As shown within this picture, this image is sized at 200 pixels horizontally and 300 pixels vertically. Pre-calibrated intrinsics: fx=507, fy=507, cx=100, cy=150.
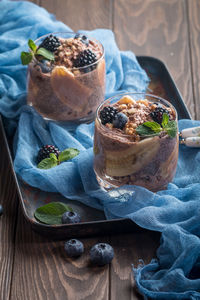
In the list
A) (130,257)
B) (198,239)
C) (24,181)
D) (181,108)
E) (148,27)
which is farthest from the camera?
(148,27)

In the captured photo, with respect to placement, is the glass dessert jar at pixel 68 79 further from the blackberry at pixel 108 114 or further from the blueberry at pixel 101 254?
the blueberry at pixel 101 254

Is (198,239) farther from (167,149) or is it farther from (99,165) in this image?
(99,165)

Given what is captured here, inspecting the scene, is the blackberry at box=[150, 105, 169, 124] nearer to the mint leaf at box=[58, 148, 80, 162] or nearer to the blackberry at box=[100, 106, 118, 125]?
the blackberry at box=[100, 106, 118, 125]

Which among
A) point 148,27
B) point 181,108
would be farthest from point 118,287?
point 148,27

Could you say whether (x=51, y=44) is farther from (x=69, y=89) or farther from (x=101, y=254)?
(x=101, y=254)

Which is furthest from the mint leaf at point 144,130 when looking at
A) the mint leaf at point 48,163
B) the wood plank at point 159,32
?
the wood plank at point 159,32

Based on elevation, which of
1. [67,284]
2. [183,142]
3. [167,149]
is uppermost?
[167,149]

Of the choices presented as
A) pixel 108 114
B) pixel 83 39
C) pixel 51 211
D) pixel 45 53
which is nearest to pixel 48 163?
pixel 51 211
